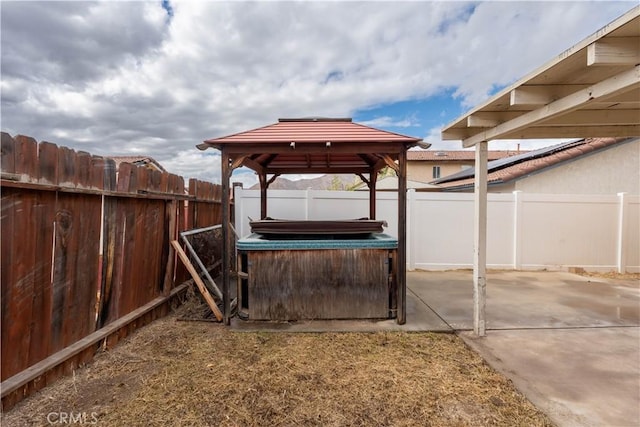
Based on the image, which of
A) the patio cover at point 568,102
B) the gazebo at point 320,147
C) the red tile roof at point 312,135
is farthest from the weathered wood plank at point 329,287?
the red tile roof at point 312,135

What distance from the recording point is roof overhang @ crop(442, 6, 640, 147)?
6.56ft

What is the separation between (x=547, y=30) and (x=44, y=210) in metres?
6.82

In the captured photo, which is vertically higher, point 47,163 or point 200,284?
point 47,163

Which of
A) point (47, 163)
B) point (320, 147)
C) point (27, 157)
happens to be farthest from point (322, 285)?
point (27, 157)

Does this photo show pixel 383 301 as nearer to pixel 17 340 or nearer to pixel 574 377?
pixel 574 377

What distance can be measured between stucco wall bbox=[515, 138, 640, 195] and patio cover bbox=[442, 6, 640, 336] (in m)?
5.25

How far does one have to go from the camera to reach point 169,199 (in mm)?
4328

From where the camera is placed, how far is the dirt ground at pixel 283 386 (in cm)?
213

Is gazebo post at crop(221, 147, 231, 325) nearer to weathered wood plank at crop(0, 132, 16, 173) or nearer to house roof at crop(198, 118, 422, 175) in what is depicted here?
house roof at crop(198, 118, 422, 175)

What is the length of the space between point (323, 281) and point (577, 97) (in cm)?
329

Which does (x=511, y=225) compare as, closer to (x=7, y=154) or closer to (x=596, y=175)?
(x=596, y=175)

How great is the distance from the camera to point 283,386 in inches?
101

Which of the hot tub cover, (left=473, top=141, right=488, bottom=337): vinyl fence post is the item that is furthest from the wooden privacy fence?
(left=473, top=141, right=488, bottom=337): vinyl fence post

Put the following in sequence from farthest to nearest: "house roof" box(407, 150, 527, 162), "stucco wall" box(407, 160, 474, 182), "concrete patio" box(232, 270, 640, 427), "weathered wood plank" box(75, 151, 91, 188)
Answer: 1. "stucco wall" box(407, 160, 474, 182)
2. "house roof" box(407, 150, 527, 162)
3. "weathered wood plank" box(75, 151, 91, 188)
4. "concrete patio" box(232, 270, 640, 427)
